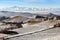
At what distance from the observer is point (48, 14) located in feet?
9.70

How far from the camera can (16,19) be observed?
2.50m

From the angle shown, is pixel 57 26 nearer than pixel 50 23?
Yes

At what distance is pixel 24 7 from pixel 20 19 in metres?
0.31

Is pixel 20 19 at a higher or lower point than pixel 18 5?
lower

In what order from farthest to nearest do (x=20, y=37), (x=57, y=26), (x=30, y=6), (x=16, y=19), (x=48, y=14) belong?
(x=48, y=14) → (x=30, y=6) → (x=16, y=19) → (x=57, y=26) → (x=20, y=37)

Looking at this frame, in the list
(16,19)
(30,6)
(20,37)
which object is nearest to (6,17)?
(16,19)

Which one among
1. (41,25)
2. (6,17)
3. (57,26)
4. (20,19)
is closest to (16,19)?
(20,19)

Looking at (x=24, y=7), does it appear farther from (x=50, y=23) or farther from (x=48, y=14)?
(x=50, y=23)

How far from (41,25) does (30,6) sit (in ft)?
2.48

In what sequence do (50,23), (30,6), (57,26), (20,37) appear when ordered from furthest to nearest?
(30,6), (50,23), (57,26), (20,37)

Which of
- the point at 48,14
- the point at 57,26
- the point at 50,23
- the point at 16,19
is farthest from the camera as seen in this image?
the point at 48,14

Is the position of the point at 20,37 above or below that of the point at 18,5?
below

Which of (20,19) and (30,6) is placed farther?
(30,6)

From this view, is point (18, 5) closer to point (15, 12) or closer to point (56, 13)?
point (15, 12)
